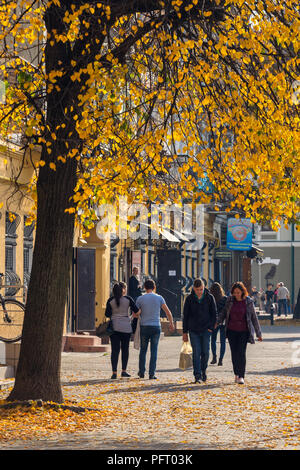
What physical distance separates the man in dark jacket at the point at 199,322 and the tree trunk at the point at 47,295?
466 centimetres

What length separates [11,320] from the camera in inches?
760

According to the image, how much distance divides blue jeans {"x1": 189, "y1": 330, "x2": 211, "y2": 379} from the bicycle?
3.22 metres

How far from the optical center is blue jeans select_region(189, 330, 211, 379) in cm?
1767

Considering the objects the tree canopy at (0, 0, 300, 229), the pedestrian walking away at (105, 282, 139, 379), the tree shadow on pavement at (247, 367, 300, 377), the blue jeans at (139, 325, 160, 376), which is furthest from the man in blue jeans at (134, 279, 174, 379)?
the tree canopy at (0, 0, 300, 229)

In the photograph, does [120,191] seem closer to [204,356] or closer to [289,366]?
[204,356]

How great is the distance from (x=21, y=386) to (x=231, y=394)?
3563 mm

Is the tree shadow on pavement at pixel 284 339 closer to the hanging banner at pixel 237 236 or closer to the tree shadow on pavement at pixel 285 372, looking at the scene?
the tree shadow on pavement at pixel 285 372

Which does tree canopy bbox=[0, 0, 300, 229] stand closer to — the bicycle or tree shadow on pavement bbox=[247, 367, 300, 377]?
the bicycle

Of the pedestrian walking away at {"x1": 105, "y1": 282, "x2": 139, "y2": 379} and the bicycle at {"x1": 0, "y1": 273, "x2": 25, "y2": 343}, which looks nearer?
the pedestrian walking away at {"x1": 105, "y1": 282, "x2": 139, "y2": 379}

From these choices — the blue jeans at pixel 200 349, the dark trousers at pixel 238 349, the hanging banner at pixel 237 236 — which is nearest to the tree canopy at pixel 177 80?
the dark trousers at pixel 238 349

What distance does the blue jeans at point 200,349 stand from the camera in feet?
58.0

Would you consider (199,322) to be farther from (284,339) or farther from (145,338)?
(284,339)

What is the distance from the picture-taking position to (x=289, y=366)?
69.6 ft
